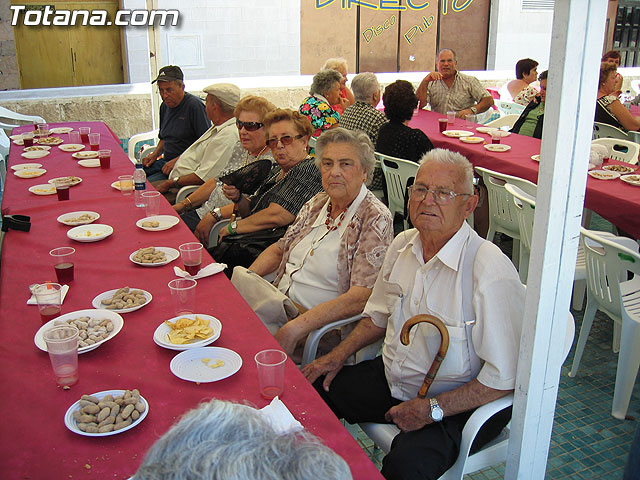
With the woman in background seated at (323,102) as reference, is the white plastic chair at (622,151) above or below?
below

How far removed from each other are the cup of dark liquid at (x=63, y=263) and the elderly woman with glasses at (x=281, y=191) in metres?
0.99

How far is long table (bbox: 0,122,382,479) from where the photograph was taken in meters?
1.37

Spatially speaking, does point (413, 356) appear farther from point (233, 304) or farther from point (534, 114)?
point (534, 114)

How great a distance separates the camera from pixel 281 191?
3309 mm

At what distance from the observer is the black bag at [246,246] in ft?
10.7

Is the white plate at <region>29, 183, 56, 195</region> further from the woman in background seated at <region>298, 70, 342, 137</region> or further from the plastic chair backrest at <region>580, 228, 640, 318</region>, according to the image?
the plastic chair backrest at <region>580, 228, 640, 318</region>

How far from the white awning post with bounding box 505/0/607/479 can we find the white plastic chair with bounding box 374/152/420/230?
2519 millimetres

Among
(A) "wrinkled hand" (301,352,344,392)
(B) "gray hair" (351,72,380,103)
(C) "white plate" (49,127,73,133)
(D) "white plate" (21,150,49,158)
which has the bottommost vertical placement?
(A) "wrinkled hand" (301,352,344,392)

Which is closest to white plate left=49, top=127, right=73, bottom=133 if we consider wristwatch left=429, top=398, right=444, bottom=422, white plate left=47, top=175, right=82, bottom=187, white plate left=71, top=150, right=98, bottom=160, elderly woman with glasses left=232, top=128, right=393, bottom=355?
white plate left=71, top=150, right=98, bottom=160

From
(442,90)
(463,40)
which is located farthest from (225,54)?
(463,40)

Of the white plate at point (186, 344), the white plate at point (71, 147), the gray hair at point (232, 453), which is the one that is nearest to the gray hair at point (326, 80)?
the white plate at point (71, 147)

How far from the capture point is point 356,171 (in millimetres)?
2602

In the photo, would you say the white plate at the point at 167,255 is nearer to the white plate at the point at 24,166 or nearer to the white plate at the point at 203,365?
the white plate at the point at 203,365

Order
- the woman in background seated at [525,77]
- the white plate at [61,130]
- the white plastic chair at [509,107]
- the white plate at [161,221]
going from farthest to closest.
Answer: the white plastic chair at [509,107] < the woman in background seated at [525,77] < the white plate at [61,130] < the white plate at [161,221]
